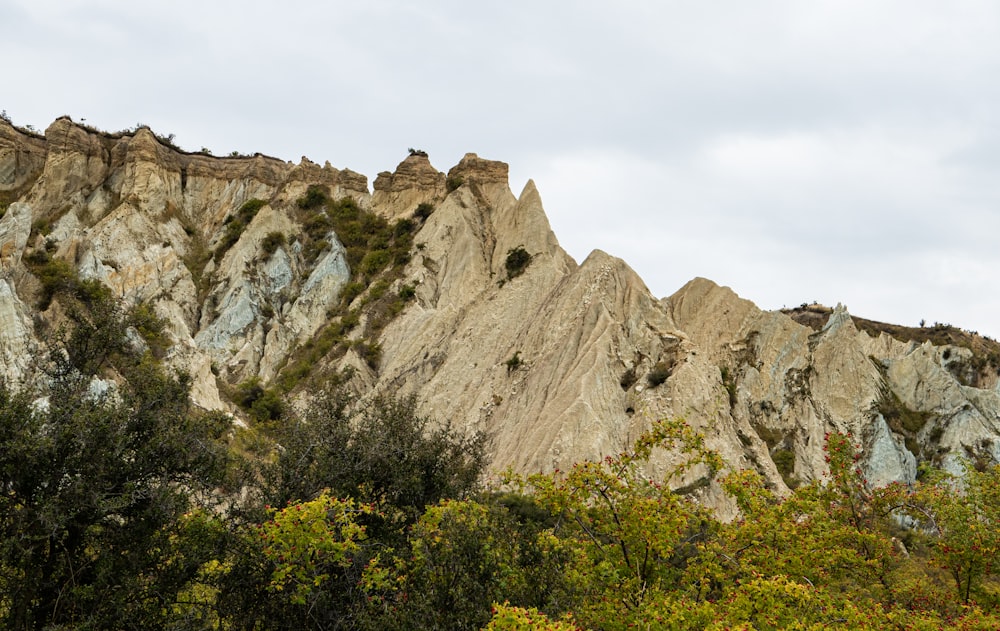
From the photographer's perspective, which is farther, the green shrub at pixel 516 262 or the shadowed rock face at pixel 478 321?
the green shrub at pixel 516 262

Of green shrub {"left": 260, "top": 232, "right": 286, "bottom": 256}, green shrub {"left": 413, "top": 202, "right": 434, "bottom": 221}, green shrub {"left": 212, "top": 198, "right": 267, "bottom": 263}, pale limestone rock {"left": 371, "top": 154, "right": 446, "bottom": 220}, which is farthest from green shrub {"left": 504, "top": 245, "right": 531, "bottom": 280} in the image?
green shrub {"left": 212, "top": 198, "right": 267, "bottom": 263}

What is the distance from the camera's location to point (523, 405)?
35.2 meters

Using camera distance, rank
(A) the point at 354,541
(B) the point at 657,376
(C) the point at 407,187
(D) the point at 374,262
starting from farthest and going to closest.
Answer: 1. (C) the point at 407,187
2. (D) the point at 374,262
3. (B) the point at 657,376
4. (A) the point at 354,541

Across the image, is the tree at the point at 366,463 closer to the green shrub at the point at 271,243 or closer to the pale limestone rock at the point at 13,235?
the pale limestone rock at the point at 13,235

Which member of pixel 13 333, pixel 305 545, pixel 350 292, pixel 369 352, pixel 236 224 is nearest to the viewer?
pixel 305 545

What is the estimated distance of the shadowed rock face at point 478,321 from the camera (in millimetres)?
34156

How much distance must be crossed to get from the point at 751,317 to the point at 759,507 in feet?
110

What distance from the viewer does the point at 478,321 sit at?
4262 cm

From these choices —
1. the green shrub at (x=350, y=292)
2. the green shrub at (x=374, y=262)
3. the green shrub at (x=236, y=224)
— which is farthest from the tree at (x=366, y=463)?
the green shrub at (x=236, y=224)

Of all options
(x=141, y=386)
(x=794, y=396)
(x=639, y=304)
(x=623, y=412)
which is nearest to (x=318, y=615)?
(x=141, y=386)

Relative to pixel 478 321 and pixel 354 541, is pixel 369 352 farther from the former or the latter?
pixel 354 541

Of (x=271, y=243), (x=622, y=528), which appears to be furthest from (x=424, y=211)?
(x=622, y=528)

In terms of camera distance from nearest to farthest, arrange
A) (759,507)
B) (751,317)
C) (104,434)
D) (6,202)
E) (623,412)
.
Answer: (104,434) < (759,507) < (623,412) < (751,317) < (6,202)

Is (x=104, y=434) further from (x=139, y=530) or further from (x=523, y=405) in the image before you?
(x=523, y=405)
